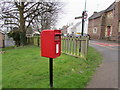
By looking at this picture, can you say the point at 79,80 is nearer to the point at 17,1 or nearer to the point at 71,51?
the point at 71,51

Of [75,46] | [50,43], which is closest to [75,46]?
[75,46]

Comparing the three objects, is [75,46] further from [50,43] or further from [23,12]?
[23,12]

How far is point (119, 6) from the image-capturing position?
14.8 metres

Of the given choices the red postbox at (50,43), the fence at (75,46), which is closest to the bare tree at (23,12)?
the fence at (75,46)

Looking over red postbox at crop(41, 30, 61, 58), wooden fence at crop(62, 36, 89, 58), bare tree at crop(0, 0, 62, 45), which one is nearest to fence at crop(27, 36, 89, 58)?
wooden fence at crop(62, 36, 89, 58)

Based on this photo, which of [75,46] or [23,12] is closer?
[75,46]

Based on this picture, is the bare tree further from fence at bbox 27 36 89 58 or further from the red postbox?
the red postbox

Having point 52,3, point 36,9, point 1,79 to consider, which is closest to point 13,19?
point 36,9

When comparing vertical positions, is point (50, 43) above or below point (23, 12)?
below

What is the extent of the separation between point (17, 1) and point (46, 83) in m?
10.7

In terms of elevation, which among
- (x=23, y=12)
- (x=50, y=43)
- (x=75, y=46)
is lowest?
(x=75, y=46)

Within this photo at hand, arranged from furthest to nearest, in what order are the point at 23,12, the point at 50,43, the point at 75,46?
the point at 23,12 → the point at 75,46 → the point at 50,43

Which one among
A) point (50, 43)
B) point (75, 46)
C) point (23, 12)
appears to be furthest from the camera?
point (23, 12)

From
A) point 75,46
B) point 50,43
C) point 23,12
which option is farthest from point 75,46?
point 23,12
